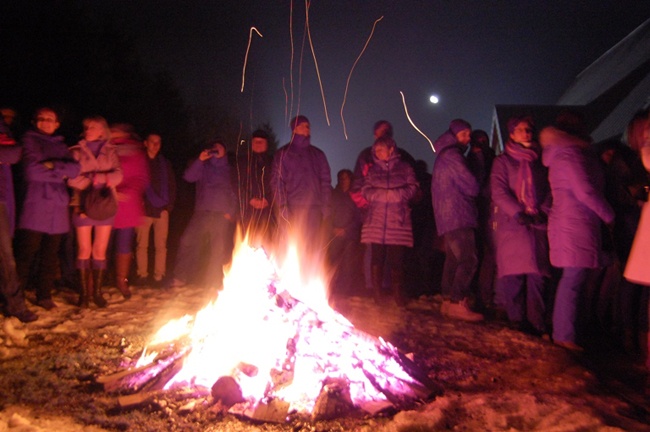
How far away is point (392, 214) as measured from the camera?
611 centimetres

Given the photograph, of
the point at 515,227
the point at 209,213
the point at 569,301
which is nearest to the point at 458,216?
the point at 515,227

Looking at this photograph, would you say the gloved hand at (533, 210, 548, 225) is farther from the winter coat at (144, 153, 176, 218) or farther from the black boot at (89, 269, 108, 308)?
the winter coat at (144, 153, 176, 218)

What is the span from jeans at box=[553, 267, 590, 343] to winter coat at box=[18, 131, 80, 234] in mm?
5295

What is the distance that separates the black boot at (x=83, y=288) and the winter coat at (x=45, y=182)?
569 millimetres

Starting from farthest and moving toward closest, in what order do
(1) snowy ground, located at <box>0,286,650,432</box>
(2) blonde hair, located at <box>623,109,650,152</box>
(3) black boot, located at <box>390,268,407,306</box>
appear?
(3) black boot, located at <box>390,268,407,306</box> < (2) blonde hair, located at <box>623,109,650,152</box> < (1) snowy ground, located at <box>0,286,650,432</box>

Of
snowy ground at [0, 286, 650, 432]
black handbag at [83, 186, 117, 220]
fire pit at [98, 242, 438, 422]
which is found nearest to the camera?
snowy ground at [0, 286, 650, 432]

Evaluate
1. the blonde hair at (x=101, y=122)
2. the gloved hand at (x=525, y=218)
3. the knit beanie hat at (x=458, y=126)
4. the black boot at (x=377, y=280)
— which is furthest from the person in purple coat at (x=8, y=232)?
the gloved hand at (x=525, y=218)

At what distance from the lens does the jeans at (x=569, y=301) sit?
4531mm

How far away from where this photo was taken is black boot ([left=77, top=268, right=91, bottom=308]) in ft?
17.9

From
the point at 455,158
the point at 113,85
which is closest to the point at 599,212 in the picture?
the point at 455,158

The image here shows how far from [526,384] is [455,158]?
2.89 metres

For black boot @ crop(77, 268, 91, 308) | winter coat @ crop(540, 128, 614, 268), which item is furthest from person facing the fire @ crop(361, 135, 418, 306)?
black boot @ crop(77, 268, 91, 308)

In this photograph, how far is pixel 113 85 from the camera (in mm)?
12320

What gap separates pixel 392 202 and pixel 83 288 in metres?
3.89
